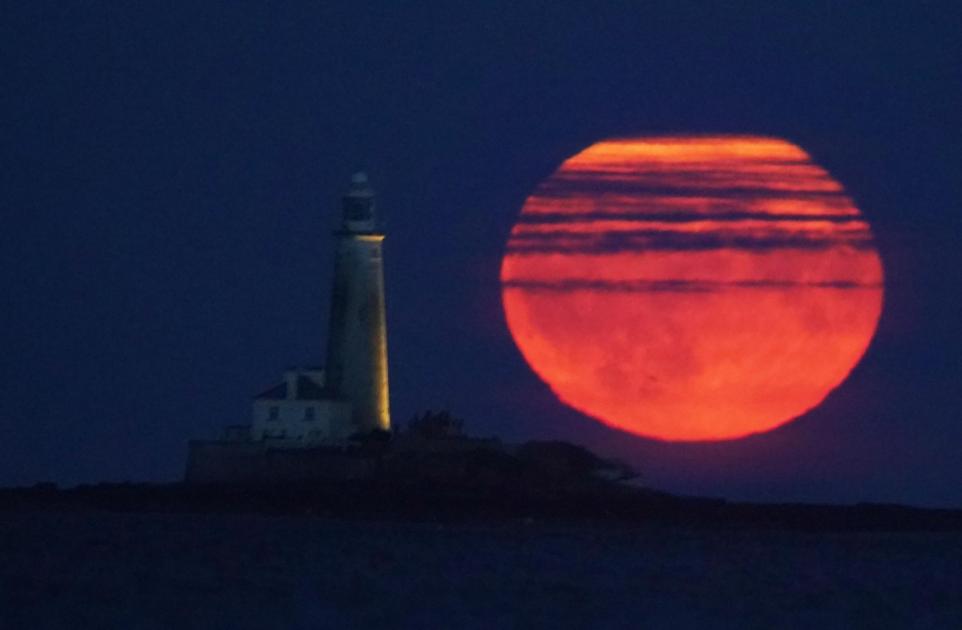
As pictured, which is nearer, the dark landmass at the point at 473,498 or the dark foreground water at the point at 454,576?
the dark foreground water at the point at 454,576

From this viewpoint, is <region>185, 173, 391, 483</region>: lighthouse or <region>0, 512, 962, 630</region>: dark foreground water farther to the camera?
<region>185, 173, 391, 483</region>: lighthouse

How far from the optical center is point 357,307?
75.1 meters

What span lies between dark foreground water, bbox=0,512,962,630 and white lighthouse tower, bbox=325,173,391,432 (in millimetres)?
3201

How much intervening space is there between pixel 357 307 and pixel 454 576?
15.5 m

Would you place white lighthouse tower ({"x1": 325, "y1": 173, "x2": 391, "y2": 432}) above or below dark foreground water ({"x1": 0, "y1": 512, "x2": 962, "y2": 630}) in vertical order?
above

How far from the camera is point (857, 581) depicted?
61344mm

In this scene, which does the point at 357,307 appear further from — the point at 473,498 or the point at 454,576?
the point at 454,576

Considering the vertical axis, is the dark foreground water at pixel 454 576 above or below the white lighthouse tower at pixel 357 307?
below

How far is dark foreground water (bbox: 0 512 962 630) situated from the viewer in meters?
53.3

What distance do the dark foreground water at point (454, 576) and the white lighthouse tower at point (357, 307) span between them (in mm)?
3201

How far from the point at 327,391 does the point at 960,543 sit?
47.8 ft

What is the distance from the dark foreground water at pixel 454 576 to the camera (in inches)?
2098

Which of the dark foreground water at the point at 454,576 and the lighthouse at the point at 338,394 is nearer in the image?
the dark foreground water at the point at 454,576

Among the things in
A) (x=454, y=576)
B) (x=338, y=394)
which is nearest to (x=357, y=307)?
(x=338, y=394)
